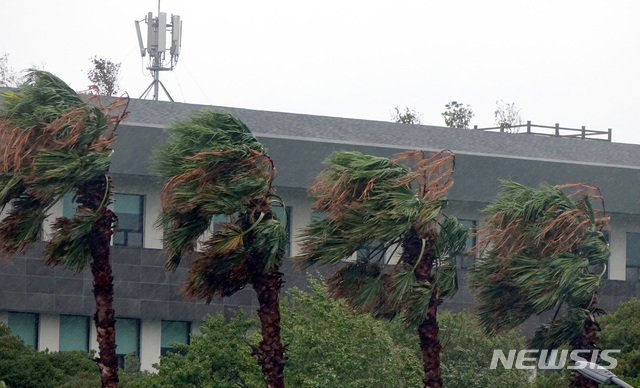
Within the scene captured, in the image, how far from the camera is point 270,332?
20562 millimetres

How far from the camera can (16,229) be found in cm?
2100

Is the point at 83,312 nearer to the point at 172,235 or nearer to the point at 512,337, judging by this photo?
the point at 512,337

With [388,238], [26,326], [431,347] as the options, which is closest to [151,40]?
[26,326]

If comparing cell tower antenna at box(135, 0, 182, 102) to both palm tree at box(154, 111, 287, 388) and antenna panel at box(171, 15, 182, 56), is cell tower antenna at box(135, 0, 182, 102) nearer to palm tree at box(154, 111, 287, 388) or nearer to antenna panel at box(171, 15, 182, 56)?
antenna panel at box(171, 15, 182, 56)

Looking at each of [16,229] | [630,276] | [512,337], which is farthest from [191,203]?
[630,276]

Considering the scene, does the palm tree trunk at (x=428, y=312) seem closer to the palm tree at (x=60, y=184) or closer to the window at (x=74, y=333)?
the palm tree at (x=60, y=184)

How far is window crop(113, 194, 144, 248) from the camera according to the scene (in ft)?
124

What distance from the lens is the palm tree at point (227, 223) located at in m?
20.4

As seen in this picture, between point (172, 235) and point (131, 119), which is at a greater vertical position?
point (131, 119)

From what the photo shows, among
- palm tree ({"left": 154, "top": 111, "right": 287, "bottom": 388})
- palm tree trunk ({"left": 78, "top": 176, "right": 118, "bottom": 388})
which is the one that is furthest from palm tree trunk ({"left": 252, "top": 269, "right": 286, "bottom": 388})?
palm tree trunk ({"left": 78, "top": 176, "right": 118, "bottom": 388})

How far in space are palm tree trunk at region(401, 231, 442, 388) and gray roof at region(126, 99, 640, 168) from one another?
1585 cm

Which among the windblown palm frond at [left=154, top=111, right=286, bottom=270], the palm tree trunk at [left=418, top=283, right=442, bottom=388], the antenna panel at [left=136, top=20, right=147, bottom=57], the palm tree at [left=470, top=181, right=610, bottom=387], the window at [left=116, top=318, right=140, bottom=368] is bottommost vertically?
the window at [left=116, top=318, right=140, bottom=368]

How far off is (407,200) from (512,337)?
46.6 ft

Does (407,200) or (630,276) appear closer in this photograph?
(407,200)
